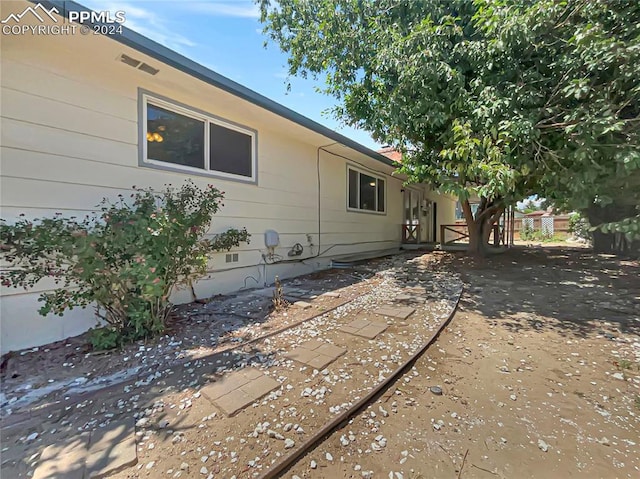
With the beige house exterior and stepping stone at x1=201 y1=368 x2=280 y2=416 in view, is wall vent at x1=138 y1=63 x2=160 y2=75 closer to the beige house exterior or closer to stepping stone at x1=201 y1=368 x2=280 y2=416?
the beige house exterior

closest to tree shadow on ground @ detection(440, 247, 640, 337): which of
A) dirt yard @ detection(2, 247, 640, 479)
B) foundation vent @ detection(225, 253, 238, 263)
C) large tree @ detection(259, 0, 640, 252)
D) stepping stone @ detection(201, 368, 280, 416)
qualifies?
dirt yard @ detection(2, 247, 640, 479)

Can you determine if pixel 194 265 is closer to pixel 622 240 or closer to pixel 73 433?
pixel 73 433

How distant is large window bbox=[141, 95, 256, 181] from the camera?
398cm

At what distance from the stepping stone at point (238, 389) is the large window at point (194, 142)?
314cm

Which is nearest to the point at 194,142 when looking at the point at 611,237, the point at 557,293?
the point at 557,293

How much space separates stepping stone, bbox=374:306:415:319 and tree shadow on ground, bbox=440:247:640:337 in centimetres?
108

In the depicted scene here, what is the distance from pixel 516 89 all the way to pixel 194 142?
4.71 meters

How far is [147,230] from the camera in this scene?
9.35 feet

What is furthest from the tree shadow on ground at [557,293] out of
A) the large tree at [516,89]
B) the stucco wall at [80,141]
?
the stucco wall at [80,141]

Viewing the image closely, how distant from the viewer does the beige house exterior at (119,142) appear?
2.86 meters

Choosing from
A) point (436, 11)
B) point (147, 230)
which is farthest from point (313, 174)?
point (147, 230)

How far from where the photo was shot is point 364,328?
135 inches

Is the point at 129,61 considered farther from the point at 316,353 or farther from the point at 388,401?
the point at 388,401

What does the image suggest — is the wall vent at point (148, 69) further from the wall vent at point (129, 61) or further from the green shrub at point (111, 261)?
the green shrub at point (111, 261)
